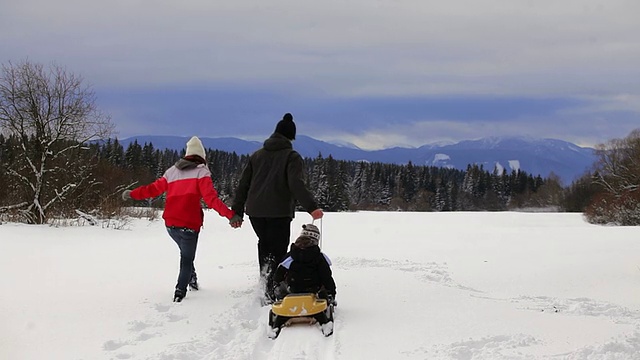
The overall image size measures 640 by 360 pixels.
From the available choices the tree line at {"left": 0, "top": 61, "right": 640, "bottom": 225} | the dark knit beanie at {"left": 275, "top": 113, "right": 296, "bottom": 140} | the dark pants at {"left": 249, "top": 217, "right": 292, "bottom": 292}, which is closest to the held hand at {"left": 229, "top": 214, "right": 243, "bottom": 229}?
the dark pants at {"left": 249, "top": 217, "right": 292, "bottom": 292}

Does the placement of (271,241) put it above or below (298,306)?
above

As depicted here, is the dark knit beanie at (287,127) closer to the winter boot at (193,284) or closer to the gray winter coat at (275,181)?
the gray winter coat at (275,181)

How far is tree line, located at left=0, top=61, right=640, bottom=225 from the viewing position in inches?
706

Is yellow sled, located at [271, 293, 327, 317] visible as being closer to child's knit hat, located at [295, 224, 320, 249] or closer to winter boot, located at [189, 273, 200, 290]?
child's knit hat, located at [295, 224, 320, 249]

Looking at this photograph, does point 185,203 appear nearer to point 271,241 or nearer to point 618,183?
point 271,241

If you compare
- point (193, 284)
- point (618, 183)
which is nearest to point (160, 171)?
point (618, 183)

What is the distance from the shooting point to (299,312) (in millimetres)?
5449

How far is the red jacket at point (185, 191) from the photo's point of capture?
6520mm

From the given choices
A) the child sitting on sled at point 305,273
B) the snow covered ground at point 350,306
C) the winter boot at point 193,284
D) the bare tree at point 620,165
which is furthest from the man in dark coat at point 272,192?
the bare tree at point 620,165

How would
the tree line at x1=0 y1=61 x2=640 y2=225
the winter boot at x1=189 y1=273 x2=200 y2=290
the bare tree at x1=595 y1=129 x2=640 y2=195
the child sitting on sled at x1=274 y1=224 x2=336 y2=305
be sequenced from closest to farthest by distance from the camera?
the child sitting on sled at x1=274 y1=224 x2=336 y2=305 < the winter boot at x1=189 y1=273 x2=200 y2=290 < the tree line at x1=0 y1=61 x2=640 y2=225 < the bare tree at x1=595 y1=129 x2=640 y2=195

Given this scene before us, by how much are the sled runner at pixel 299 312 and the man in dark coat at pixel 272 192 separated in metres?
1.07

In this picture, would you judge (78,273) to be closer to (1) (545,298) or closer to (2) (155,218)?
(1) (545,298)

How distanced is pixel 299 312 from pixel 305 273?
53 centimetres

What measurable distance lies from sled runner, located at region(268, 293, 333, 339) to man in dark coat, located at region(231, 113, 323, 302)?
1.07m
